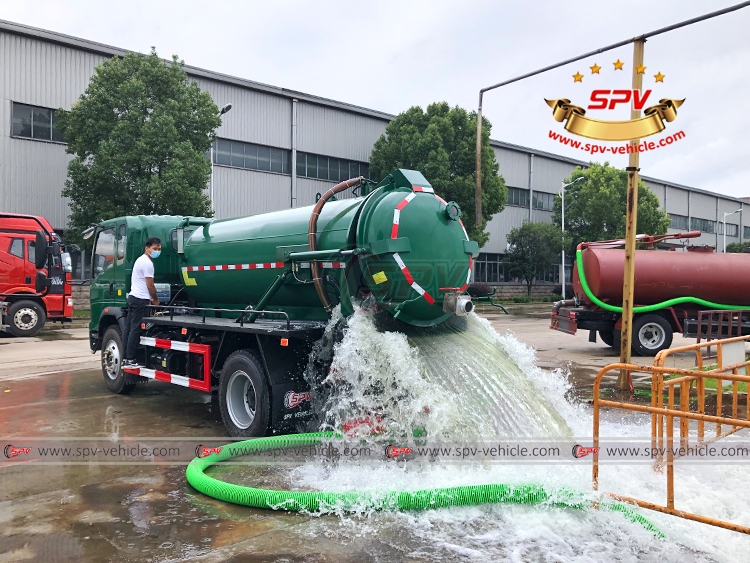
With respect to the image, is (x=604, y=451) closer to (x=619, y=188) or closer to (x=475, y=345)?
(x=475, y=345)

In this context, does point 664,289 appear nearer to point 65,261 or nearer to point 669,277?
point 669,277

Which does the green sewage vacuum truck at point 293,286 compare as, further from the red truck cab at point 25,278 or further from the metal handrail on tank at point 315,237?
the red truck cab at point 25,278

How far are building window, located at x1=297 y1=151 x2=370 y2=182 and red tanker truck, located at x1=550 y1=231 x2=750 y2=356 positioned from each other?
795 inches

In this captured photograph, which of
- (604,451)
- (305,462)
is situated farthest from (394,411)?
(604,451)

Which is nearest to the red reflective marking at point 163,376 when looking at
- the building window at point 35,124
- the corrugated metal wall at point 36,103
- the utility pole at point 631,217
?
the utility pole at point 631,217

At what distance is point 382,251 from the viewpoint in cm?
611

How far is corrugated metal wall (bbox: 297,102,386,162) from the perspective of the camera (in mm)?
32125

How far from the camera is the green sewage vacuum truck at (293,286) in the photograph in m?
6.29

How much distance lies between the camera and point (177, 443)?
6863mm

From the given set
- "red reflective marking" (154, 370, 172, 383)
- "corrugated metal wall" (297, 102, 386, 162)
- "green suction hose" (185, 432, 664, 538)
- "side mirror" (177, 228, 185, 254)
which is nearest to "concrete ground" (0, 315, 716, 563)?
"green suction hose" (185, 432, 664, 538)

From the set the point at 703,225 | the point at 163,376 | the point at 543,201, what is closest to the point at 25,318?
the point at 163,376

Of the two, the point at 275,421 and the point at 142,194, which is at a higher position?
the point at 142,194

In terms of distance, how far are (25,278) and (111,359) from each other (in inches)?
406

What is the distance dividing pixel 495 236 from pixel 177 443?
37989 millimetres
